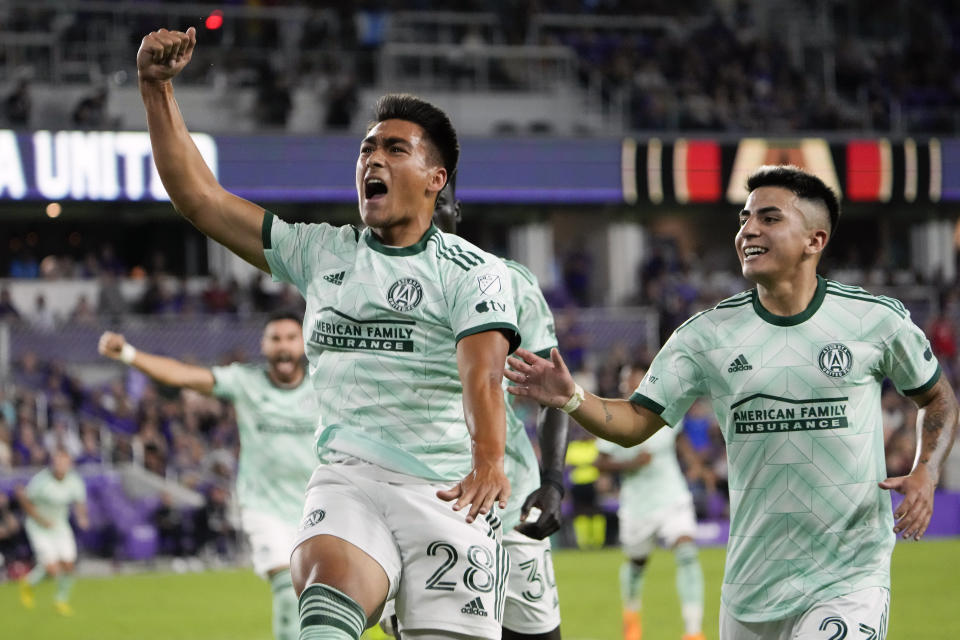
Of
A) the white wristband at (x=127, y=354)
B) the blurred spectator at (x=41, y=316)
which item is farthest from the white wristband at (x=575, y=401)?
the blurred spectator at (x=41, y=316)

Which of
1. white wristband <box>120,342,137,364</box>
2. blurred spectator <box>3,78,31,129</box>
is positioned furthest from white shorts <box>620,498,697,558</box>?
blurred spectator <box>3,78,31,129</box>

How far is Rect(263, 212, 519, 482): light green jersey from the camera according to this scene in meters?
4.62

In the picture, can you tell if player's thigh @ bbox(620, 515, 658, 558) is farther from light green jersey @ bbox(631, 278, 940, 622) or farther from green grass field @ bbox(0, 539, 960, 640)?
light green jersey @ bbox(631, 278, 940, 622)

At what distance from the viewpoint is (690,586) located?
1092 centimetres

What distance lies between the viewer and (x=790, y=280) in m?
5.22

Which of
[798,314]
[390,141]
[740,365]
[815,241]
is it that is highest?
[390,141]

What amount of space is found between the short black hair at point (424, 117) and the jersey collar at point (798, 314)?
4.14 ft

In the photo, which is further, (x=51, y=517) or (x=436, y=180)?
(x=51, y=517)

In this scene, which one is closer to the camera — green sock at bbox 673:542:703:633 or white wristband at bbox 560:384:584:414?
white wristband at bbox 560:384:584:414

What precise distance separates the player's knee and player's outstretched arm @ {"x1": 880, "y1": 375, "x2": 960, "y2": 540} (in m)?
6.07

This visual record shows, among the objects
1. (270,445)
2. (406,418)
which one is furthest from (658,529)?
(406,418)

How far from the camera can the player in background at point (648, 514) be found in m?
11.2

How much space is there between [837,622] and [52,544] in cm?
1301

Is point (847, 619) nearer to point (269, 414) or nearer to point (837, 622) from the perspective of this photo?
point (837, 622)
